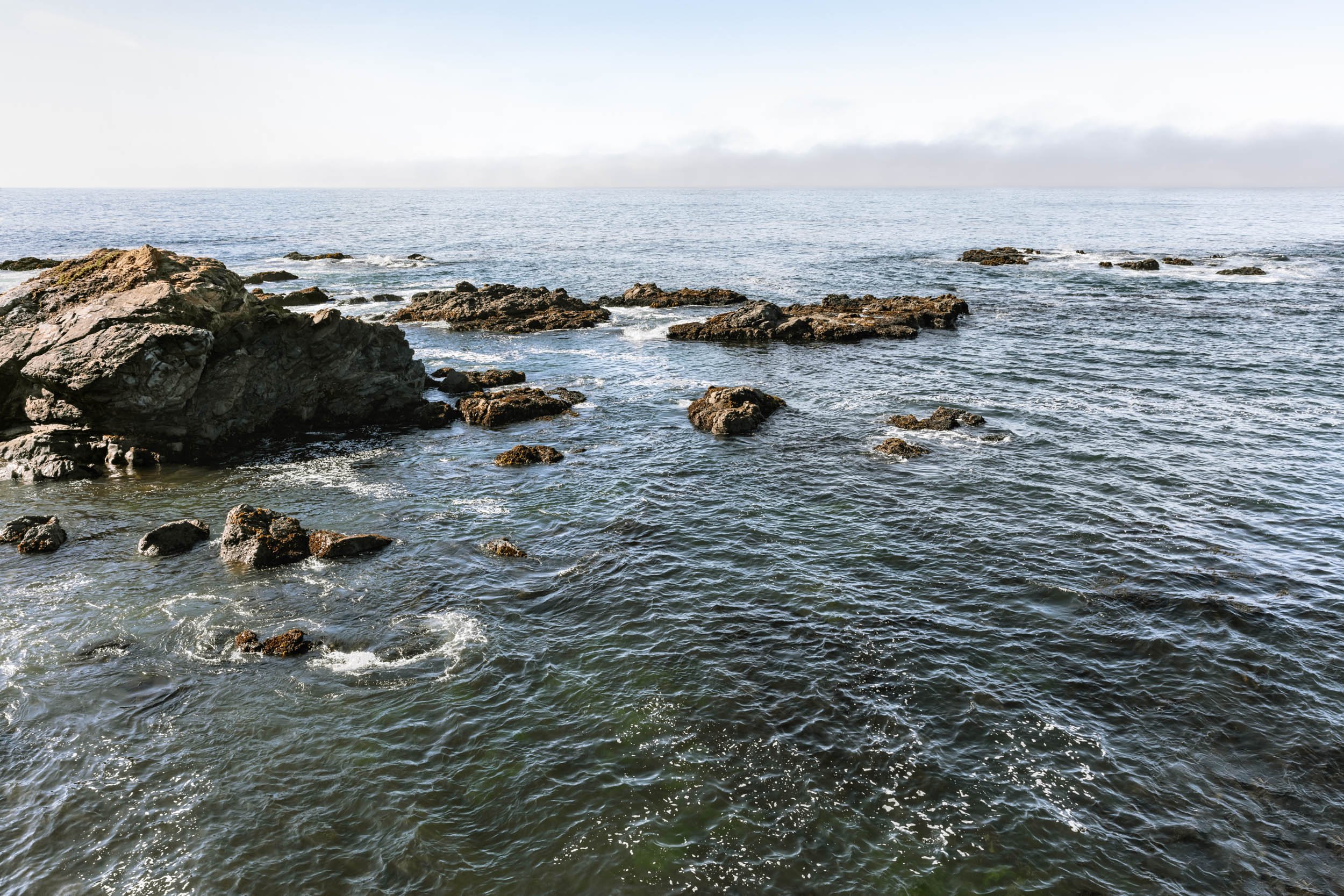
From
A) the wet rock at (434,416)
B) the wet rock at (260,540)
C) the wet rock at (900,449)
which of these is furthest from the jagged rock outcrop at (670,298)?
the wet rock at (260,540)

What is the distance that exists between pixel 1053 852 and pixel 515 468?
82.1ft

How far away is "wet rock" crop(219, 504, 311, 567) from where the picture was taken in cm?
2384

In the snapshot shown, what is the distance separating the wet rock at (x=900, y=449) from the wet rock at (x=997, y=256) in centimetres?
7066

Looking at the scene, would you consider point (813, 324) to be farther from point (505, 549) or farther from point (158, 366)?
point (158, 366)

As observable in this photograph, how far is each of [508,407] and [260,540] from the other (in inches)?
661

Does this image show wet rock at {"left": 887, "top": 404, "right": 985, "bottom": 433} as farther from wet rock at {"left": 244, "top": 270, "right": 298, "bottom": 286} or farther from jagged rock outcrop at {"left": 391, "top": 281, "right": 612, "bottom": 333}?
wet rock at {"left": 244, "top": 270, "right": 298, "bottom": 286}

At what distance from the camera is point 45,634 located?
20234mm

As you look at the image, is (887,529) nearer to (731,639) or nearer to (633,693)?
(731,639)

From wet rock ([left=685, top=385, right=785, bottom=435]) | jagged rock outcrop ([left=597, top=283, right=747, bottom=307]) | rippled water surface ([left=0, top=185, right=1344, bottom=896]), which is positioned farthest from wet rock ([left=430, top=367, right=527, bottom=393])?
jagged rock outcrop ([left=597, top=283, right=747, bottom=307])

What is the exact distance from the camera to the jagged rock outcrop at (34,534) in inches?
970

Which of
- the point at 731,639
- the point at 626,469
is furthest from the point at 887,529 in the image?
the point at 626,469

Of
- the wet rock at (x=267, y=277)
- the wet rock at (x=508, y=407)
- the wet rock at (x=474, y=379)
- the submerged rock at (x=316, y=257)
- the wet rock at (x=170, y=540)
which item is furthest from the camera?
the submerged rock at (x=316, y=257)

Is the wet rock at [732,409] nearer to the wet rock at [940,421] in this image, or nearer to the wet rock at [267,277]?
the wet rock at [940,421]

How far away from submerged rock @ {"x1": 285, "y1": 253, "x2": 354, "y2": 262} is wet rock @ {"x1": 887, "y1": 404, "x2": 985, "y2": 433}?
90487 millimetres
